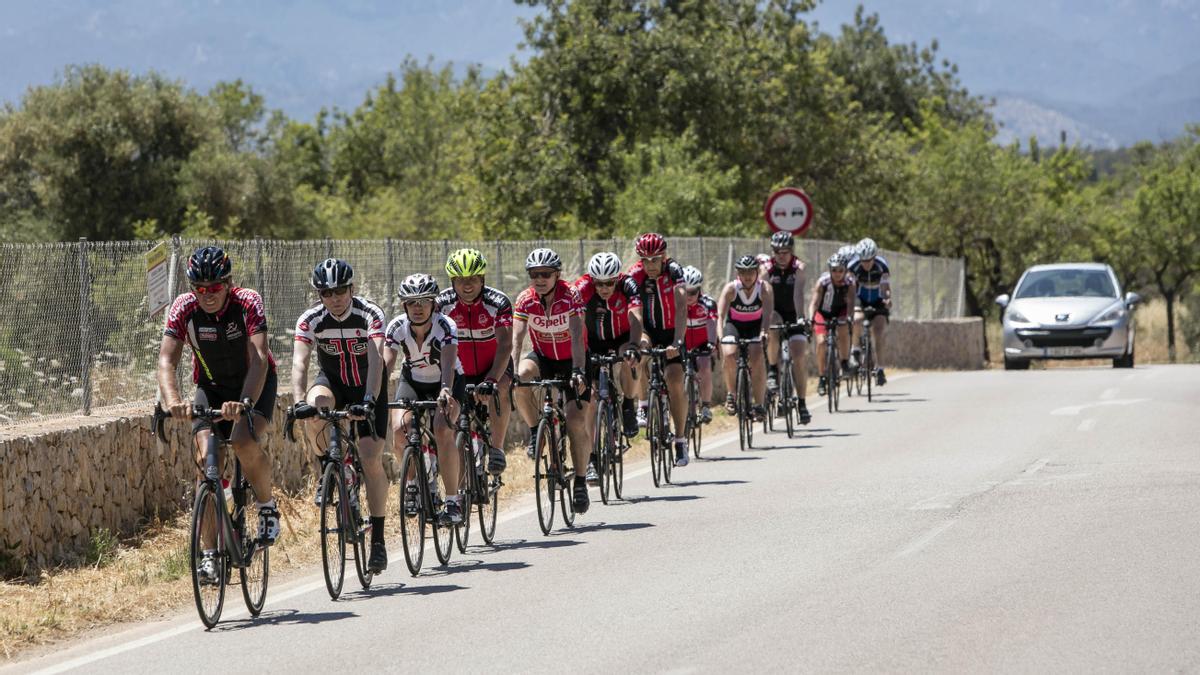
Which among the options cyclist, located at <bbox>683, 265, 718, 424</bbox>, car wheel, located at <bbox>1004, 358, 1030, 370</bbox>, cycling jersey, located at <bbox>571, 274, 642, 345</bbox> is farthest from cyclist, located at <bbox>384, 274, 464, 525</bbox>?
car wheel, located at <bbox>1004, 358, 1030, 370</bbox>

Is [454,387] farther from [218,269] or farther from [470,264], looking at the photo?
[218,269]

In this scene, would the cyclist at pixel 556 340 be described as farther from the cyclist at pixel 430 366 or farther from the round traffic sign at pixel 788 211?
the round traffic sign at pixel 788 211

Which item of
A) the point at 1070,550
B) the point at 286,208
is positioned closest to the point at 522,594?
the point at 1070,550

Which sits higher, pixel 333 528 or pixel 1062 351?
pixel 1062 351

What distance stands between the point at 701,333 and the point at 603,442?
14.3ft

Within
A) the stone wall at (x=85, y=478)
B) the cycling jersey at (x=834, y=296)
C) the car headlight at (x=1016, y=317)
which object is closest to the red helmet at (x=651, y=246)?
the stone wall at (x=85, y=478)

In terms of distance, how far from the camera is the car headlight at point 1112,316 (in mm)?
29016

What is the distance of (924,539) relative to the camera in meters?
10.6

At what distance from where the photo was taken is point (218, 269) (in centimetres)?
884

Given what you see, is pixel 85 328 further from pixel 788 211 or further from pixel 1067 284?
pixel 1067 284

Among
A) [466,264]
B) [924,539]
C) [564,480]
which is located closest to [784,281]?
[564,480]

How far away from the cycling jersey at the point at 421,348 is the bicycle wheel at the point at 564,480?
1373mm

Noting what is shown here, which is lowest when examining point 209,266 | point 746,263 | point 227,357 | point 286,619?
point 286,619

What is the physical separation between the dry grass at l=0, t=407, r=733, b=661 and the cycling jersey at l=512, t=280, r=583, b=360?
1.66 m
